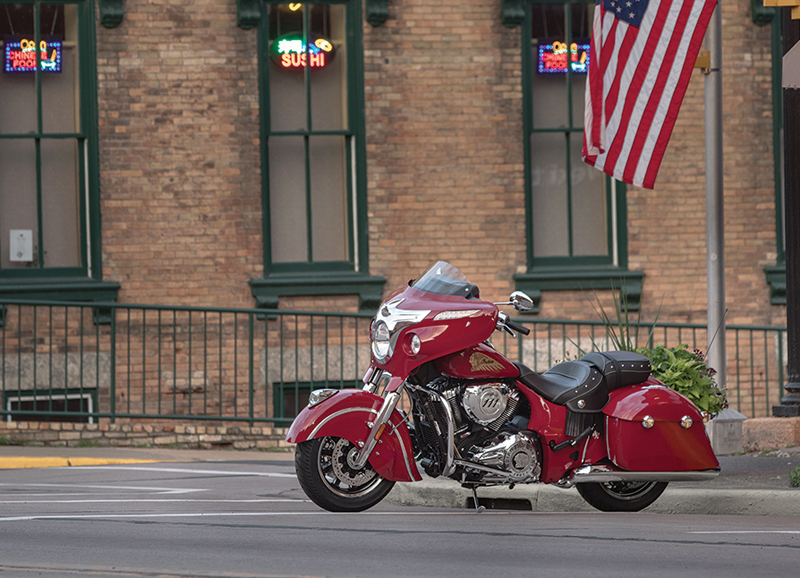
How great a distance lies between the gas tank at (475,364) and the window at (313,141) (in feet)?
21.4

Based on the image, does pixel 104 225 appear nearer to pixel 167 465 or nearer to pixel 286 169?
pixel 286 169

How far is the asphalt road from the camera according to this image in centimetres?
512

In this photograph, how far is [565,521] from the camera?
6645mm

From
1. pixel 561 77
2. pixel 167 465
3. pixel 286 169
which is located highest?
pixel 561 77

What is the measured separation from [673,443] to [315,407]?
219 cm

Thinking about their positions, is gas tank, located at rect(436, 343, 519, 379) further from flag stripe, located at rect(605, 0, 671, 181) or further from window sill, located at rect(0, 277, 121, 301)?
window sill, located at rect(0, 277, 121, 301)

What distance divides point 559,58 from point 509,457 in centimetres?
812

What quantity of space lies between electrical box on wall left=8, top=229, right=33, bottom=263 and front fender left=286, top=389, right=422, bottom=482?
7396 mm

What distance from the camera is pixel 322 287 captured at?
1286 centimetres

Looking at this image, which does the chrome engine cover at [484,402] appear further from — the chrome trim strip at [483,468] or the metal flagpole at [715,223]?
the metal flagpole at [715,223]

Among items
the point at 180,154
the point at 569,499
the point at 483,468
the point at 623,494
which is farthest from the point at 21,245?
the point at 623,494

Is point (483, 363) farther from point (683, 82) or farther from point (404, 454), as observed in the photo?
point (683, 82)

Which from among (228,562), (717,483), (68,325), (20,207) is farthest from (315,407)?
(20,207)

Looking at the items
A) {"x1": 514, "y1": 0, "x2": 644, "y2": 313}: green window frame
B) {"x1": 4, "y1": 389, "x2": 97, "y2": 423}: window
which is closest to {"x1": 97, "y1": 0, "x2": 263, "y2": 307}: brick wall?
{"x1": 4, "y1": 389, "x2": 97, "y2": 423}: window
